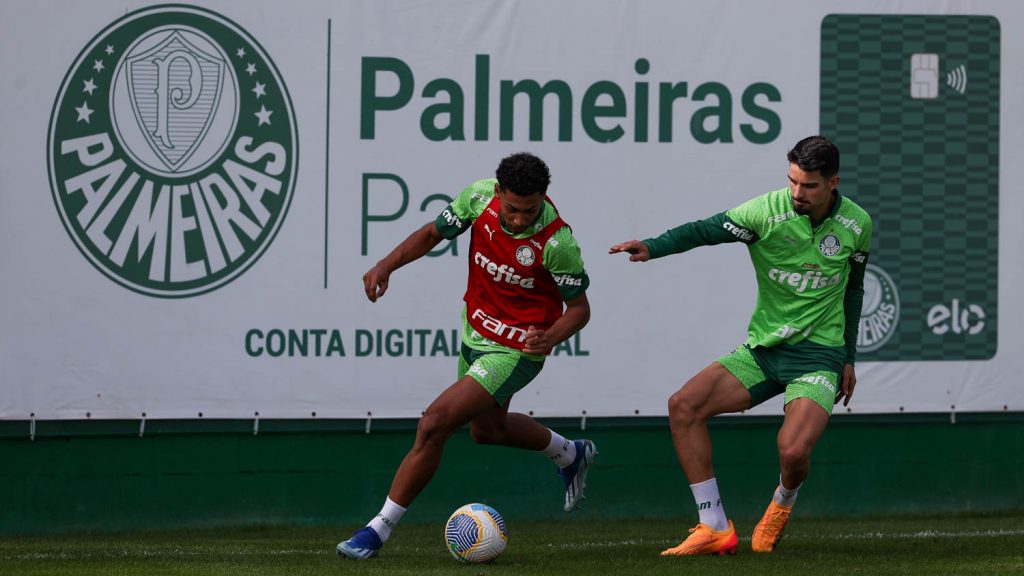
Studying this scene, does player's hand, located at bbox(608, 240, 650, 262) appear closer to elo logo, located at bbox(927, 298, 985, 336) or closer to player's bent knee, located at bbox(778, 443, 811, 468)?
player's bent knee, located at bbox(778, 443, 811, 468)

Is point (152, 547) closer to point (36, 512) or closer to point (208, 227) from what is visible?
point (36, 512)

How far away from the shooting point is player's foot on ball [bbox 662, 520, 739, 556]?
7469 mm

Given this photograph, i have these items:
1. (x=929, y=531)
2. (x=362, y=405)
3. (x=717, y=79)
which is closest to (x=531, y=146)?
(x=717, y=79)

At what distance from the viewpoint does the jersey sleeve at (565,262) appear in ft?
24.1

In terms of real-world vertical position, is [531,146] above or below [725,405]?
above

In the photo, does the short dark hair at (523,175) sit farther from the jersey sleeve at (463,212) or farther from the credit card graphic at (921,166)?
the credit card graphic at (921,166)

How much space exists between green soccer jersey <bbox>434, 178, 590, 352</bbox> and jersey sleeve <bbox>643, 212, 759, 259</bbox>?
15.9 inches

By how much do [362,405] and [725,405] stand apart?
10.1 feet

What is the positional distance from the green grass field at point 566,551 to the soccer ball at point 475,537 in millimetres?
67

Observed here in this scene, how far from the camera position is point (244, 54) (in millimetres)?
9734

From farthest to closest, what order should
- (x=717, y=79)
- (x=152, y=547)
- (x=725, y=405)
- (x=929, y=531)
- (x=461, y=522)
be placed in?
(x=717, y=79) → (x=929, y=531) → (x=152, y=547) → (x=725, y=405) → (x=461, y=522)

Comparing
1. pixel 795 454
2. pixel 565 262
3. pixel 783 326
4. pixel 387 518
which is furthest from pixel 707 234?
pixel 387 518

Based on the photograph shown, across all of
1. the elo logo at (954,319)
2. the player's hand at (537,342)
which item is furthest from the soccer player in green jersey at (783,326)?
the elo logo at (954,319)

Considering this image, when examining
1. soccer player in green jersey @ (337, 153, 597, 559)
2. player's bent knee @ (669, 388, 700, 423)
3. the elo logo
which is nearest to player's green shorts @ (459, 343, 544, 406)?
soccer player in green jersey @ (337, 153, 597, 559)
